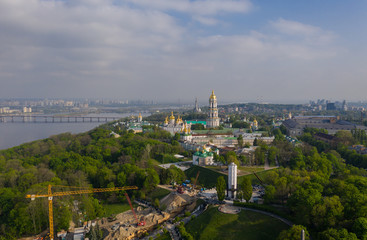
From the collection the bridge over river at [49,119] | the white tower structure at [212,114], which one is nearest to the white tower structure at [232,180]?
the white tower structure at [212,114]

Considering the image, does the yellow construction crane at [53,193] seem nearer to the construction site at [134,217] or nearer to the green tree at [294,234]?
the construction site at [134,217]

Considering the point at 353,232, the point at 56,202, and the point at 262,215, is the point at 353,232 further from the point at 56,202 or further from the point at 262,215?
the point at 56,202

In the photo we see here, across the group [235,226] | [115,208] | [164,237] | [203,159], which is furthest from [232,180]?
[115,208]

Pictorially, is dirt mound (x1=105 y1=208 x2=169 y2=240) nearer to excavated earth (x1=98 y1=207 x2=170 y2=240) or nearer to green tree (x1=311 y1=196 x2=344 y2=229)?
excavated earth (x1=98 y1=207 x2=170 y2=240)

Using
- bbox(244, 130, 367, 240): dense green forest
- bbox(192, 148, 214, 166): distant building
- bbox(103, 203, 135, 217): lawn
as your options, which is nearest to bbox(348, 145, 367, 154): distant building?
bbox(244, 130, 367, 240): dense green forest

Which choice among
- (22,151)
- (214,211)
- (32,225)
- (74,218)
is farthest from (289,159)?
(22,151)

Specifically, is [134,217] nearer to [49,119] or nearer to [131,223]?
[131,223]
